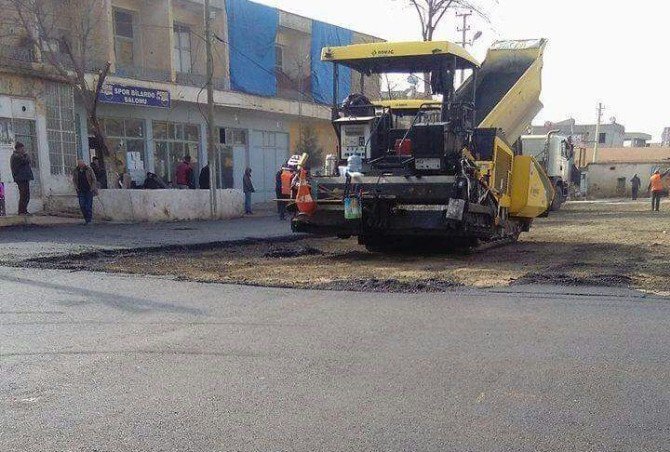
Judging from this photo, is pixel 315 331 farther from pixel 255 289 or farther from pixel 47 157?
pixel 47 157

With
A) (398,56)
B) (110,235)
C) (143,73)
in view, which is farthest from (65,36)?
(398,56)

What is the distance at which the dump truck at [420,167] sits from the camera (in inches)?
349

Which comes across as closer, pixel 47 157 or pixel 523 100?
pixel 523 100

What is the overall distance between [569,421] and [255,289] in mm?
4295

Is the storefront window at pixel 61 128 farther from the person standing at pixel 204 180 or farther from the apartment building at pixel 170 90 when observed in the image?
the person standing at pixel 204 180

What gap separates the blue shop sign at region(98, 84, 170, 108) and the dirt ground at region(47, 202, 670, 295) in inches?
400

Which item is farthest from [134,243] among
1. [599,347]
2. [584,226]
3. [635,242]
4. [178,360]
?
[584,226]

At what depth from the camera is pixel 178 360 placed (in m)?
4.44

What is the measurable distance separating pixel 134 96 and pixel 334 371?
1789cm

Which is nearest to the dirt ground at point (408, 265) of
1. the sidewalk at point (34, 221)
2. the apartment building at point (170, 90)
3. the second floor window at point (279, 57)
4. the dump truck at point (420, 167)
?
the dump truck at point (420, 167)

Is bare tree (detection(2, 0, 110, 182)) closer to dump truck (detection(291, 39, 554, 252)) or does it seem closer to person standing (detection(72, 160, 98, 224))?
person standing (detection(72, 160, 98, 224))

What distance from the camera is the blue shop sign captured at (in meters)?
18.9

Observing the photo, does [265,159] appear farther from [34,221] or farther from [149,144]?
[34,221]

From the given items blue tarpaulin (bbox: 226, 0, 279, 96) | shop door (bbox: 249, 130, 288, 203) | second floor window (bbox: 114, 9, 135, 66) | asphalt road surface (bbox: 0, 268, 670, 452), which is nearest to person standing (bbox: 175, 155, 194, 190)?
second floor window (bbox: 114, 9, 135, 66)
